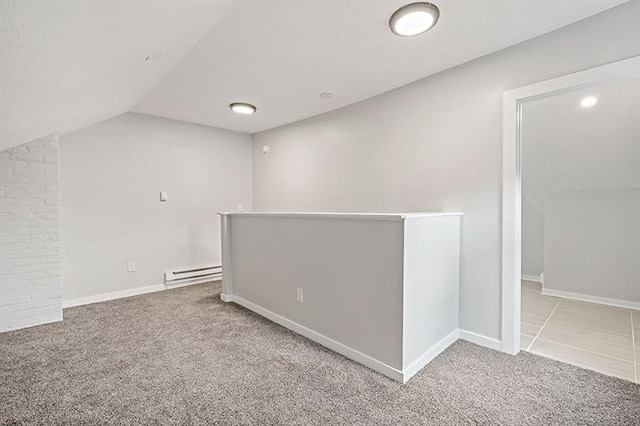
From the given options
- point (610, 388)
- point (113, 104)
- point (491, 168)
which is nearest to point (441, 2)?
point (491, 168)

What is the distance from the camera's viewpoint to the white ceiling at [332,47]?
1798 millimetres

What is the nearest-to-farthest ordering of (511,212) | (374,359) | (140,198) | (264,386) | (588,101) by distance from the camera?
(264,386) < (374,359) < (511,212) < (588,101) < (140,198)

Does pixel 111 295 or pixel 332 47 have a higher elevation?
pixel 332 47

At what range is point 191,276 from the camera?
4.21 metres

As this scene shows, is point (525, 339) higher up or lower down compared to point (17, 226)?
lower down

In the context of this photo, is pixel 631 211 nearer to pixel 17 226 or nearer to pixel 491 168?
pixel 491 168

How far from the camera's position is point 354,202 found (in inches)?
137

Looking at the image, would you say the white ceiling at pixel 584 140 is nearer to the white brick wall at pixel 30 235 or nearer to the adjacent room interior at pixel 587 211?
the adjacent room interior at pixel 587 211

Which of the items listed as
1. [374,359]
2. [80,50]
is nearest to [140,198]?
[80,50]

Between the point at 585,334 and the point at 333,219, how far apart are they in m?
2.47

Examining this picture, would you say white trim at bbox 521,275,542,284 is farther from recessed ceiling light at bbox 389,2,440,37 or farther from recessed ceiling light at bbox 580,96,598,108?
recessed ceiling light at bbox 389,2,440,37

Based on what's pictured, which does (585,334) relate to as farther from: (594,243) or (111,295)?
(111,295)

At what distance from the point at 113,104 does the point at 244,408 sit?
297 cm

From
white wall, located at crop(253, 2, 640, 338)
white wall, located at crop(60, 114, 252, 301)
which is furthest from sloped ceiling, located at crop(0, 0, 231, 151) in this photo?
white wall, located at crop(253, 2, 640, 338)
